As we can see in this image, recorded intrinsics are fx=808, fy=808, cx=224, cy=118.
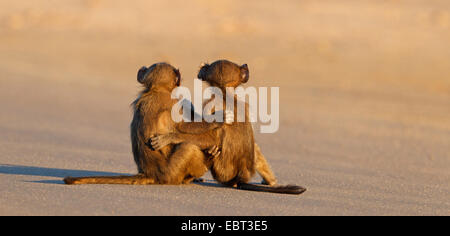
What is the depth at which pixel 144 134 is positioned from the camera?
735cm

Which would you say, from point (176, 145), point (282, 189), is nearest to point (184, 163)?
point (176, 145)

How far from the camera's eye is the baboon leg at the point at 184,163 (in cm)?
735

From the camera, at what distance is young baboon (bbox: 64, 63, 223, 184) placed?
7.35 meters

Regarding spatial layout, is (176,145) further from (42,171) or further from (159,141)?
(42,171)

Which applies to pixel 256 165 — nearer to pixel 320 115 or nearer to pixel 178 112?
pixel 178 112

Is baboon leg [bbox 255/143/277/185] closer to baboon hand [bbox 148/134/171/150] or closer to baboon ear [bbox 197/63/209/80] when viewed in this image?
baboon ear [bbox 197/63/209/80]

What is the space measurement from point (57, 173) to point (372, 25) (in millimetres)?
20934

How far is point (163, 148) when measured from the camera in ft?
24.2

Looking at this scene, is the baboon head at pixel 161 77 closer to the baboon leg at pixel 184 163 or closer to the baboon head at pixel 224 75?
the baboon head at pixel 224 75

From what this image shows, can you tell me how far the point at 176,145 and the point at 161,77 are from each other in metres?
0.65

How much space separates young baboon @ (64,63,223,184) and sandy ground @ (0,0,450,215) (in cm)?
19

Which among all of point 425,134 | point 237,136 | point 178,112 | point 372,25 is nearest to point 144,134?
point 178,112

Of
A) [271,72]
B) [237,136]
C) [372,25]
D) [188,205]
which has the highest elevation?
[372,25]

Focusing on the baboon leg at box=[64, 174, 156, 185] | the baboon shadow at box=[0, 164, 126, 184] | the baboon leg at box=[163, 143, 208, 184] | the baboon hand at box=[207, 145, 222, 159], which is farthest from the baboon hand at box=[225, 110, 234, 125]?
the baboon shadow at box=[0, 164, 126, 184]
